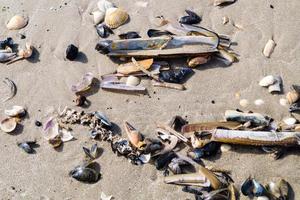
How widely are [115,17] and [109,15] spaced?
0.23 ft

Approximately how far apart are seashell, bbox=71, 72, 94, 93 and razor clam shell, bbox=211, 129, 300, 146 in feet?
3.92

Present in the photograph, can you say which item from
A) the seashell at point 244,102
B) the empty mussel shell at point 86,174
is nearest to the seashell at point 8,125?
the empty mussel shell at point 86,174

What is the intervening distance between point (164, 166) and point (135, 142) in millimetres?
298

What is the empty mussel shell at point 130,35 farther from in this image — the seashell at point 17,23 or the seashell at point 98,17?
the seashell at point 17,23

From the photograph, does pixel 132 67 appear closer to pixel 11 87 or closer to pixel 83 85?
pixel 83 85

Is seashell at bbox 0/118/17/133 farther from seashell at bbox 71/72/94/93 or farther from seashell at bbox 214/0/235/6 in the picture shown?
seashell at bbox 214/0/235/6

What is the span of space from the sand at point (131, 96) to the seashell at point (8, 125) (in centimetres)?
5

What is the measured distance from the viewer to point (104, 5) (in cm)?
538

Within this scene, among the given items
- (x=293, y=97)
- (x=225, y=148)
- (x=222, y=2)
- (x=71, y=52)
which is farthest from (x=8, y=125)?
(x=293, y=97)

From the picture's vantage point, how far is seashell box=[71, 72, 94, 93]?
15.8 feet

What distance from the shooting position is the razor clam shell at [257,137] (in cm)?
420

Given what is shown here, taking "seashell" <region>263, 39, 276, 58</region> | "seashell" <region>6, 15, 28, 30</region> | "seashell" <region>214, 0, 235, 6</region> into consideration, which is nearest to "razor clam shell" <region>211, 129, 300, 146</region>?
"seashell" <region>263, 39, 276, 58</region>

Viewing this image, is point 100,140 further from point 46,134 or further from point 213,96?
point 213,96

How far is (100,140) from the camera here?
4512 mm
